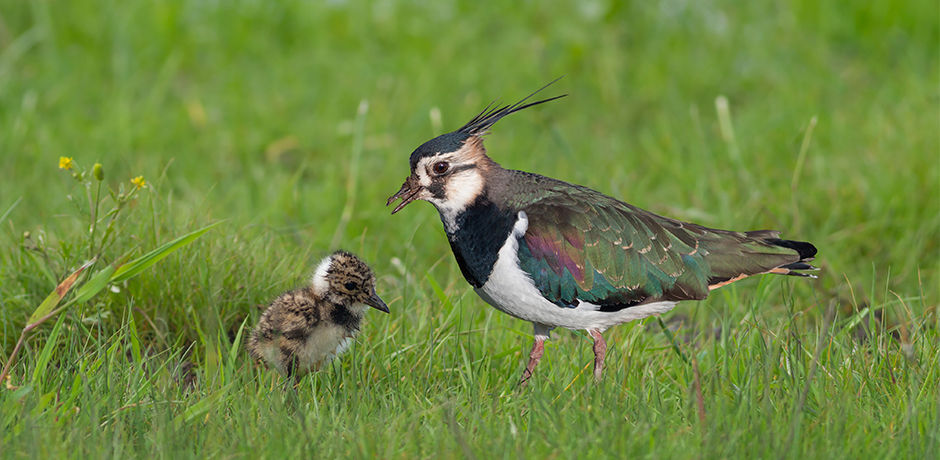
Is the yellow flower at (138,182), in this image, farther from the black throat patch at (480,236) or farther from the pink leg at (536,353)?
the pink leg at (536,353)

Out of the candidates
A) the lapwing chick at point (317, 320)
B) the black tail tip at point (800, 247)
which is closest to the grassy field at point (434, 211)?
the lapwing chick at point (317, 320)

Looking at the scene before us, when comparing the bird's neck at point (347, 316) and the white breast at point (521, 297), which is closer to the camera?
the white breast at point (521, 297)

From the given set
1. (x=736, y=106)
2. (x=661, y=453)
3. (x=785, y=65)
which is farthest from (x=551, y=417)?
(x=785, y=65)

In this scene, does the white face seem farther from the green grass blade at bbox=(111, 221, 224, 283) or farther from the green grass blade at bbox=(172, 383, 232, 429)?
the green grass blade at bbox=(172, 383, 232, 429)

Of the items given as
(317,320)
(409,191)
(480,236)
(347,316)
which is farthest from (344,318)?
(480,236)

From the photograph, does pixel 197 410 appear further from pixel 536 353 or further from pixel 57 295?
pixel 536 353

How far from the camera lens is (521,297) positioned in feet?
12.9

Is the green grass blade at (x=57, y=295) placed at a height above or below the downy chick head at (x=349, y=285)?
above

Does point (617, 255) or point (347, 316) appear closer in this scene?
point (617, 255)

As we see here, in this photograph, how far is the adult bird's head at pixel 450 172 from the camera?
416cm

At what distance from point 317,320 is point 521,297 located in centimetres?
102

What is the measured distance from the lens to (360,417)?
143 inches

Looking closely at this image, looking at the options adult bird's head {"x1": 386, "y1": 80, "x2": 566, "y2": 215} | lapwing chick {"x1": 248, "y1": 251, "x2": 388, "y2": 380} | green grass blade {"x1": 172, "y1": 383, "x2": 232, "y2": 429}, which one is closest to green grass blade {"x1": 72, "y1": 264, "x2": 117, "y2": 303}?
green grass blade {"x1": 172, "y1": 383, "x2": 232, "y2": 429}

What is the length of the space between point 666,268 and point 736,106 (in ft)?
17.3
